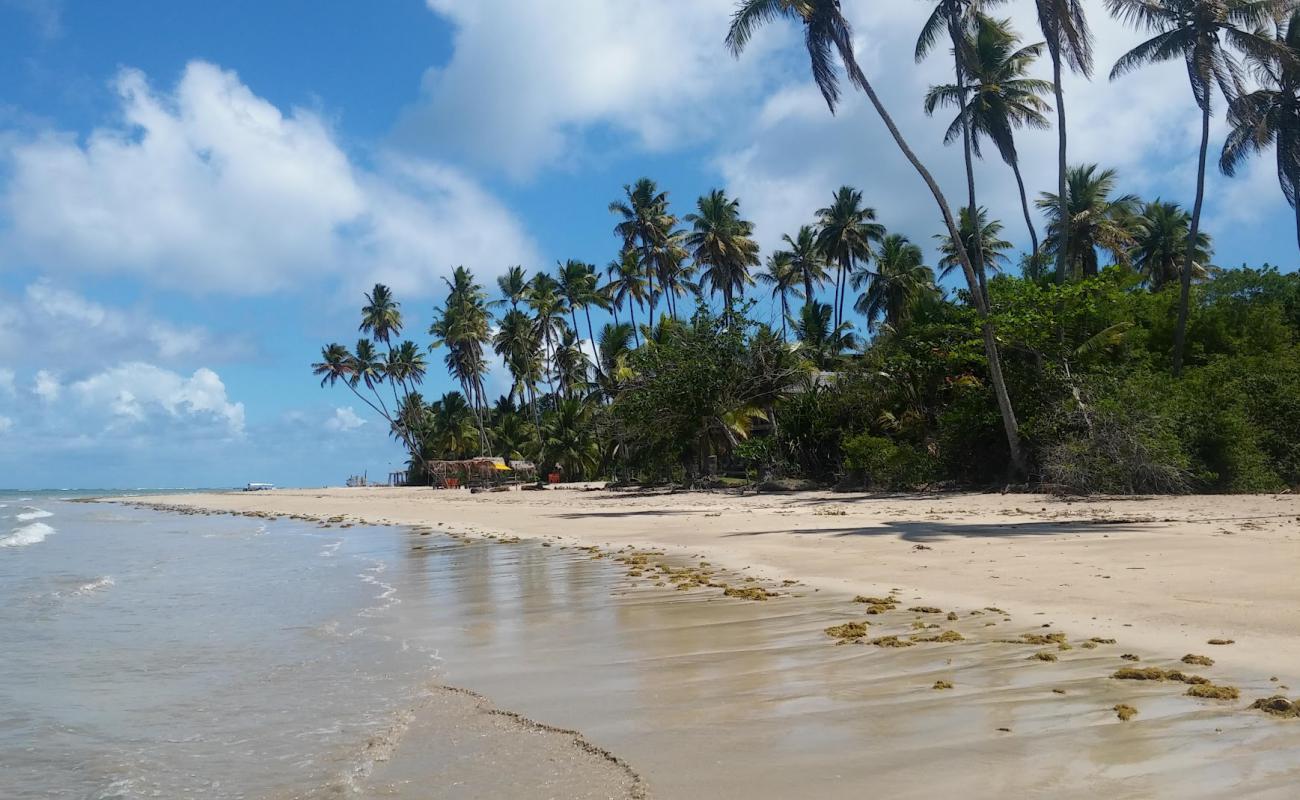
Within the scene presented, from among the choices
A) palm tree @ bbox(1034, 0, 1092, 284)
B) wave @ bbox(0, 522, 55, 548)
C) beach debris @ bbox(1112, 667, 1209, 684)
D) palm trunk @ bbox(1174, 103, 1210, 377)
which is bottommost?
beach debris @ bbox(1112, 667, 1209, 684)

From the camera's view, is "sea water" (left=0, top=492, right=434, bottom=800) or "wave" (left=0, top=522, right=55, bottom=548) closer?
"sea water" (left=0, top=492, right=434, bottom=800)

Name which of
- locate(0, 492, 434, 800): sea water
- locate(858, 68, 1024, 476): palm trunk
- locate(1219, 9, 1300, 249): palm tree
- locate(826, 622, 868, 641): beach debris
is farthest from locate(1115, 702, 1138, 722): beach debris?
locate(1219, 9, 1300, 249): palm tree

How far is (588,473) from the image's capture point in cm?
4750

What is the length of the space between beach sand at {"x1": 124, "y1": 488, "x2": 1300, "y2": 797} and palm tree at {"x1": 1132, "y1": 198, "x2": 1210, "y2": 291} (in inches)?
1304

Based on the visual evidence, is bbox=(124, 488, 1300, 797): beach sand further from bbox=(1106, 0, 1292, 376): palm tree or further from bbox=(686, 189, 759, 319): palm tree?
bbox=(686, 189, 759, 319): palm tree

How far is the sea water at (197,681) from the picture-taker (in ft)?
13.8

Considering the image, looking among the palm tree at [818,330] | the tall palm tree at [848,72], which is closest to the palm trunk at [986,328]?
the tall palm tree at [848,72]

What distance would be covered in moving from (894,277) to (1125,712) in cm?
4358

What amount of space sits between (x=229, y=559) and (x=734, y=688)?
13.7 m

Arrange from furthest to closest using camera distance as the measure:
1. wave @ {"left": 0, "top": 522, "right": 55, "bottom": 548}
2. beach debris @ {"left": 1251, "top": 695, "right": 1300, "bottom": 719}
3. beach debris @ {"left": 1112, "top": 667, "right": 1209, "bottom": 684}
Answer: wave @ {"left": 0, "top": 522, "right": 55, "bottom": 548}, beach debris @ {"left": 1112, "top": 667, "right": 1209, "bottom": 684}, beach debris @ {"left": 1251, "top": 695, "right": 1300, "bottom": 719}

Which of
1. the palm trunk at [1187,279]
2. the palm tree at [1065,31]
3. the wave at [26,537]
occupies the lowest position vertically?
the wave at [26,537]

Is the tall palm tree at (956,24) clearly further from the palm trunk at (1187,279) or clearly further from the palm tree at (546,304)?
the palm tree at (546,304)

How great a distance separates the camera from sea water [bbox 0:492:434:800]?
421cm

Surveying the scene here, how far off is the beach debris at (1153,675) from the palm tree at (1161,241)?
40691mm
